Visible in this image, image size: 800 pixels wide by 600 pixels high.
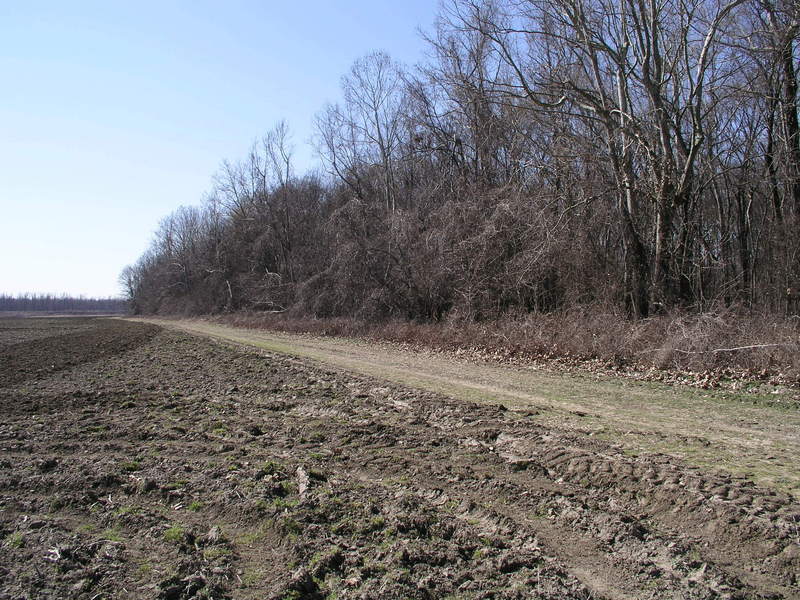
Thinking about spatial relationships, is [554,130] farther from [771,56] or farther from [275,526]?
[275,526]

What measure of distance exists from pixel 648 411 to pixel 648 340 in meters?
5.69

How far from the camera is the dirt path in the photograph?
586 cm

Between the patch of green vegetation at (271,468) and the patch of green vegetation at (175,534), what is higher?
the patch of green vegetation at (271,468)

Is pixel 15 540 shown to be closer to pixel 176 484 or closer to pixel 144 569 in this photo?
pixel 144 569

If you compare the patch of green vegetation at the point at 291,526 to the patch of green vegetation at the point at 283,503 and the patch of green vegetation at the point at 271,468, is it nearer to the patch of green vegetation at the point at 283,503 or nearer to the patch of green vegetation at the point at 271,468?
the patch of green vegetation at the point at 283,503

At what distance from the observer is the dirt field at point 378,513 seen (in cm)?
365

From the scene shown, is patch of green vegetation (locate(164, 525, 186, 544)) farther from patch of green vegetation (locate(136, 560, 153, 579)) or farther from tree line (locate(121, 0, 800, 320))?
tree line (locate(121, 0, 800, 320))

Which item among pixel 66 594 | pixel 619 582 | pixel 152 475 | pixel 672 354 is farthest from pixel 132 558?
pixel 672 354

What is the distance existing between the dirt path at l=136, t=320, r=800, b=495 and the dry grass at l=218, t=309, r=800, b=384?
157 centimetres

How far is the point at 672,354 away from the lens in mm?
12102

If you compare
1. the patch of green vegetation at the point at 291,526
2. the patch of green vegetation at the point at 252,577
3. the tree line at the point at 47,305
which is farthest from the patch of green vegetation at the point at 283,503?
the tree line at the point at 47,305

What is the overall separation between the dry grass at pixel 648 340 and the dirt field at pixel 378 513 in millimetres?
5513

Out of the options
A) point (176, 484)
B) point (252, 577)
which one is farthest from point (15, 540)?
point (252, 577)

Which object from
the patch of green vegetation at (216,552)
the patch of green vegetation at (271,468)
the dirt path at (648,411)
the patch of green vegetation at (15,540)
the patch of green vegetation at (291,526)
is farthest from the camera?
the dirt path at (648,411)
